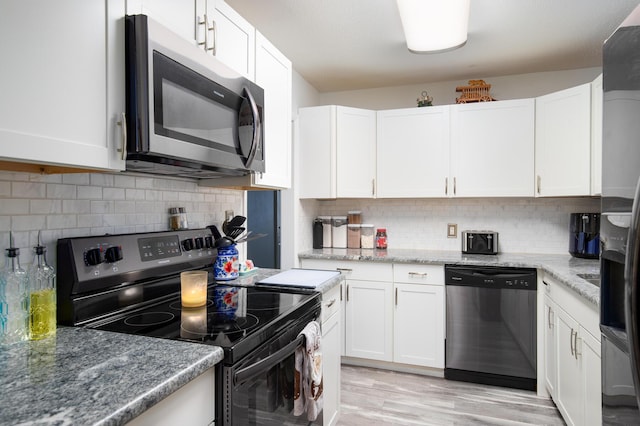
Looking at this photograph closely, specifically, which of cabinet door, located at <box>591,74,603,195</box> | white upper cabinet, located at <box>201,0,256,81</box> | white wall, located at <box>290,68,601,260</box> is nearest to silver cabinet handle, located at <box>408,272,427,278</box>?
white wall, located at <box>290,68,601,260</box>

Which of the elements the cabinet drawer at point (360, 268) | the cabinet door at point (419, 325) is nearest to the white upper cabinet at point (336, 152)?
the cabinet drawer at point (360, 268)

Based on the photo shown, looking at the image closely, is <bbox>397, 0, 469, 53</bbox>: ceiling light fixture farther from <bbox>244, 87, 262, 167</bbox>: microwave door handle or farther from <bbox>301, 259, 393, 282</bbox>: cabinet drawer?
<bbox>301, 259, 393, 282</bbox>: cabinet drawer

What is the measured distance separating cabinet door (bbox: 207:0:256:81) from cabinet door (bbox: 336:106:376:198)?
1525mm

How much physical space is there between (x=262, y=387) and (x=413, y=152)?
2.53 meters

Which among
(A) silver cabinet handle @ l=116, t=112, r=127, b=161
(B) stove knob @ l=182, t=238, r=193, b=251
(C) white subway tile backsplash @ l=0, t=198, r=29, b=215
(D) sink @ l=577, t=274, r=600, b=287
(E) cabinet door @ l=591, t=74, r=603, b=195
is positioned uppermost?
(E) cabinet door @ l=591, t=74, r=603, b=195

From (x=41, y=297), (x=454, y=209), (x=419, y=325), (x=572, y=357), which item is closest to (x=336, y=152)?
(x=454, y=209)

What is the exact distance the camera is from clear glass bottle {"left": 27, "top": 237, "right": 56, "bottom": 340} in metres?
1.02

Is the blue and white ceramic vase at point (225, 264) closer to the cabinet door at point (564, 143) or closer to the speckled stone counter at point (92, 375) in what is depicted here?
the speckled stone counter at point (92, 375)

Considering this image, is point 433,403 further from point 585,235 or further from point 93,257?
point 93,257

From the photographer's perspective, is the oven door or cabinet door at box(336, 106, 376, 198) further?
cabinet door at box(336, 106, 376, 198)

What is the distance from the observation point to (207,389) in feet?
Answer: 3.12

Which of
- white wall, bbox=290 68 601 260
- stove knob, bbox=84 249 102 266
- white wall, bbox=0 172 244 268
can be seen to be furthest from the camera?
white wall, bbox=290 68 601 260

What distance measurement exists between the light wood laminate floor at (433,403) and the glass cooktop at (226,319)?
1.18 m

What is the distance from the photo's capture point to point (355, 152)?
328cm
